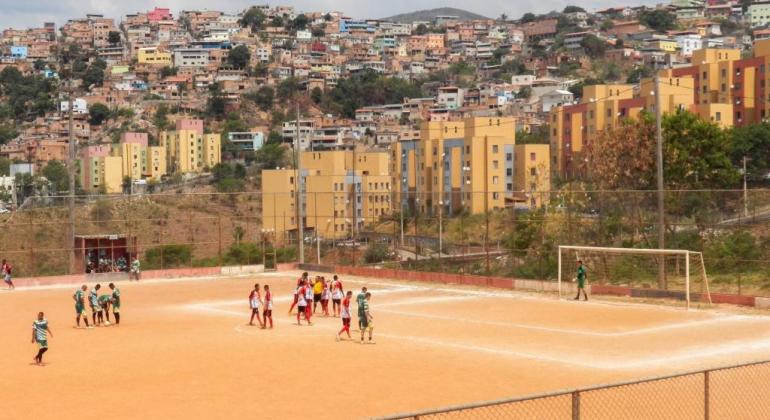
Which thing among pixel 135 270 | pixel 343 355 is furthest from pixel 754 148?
pixel 343 355

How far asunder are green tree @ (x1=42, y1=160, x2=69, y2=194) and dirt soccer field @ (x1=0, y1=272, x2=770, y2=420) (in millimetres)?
134749

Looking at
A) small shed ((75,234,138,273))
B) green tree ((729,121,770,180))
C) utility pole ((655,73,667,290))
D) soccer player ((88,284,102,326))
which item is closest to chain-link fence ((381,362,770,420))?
utility pole ((655,73,667,290))

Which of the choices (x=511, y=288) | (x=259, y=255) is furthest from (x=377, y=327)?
(x=259, y=255)

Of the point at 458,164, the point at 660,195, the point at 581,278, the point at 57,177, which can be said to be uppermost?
the point at 57,177

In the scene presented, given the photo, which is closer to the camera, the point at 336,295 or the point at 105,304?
the point at 105,304

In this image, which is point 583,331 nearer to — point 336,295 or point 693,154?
point 336,295

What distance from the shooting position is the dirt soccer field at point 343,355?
2147 cm

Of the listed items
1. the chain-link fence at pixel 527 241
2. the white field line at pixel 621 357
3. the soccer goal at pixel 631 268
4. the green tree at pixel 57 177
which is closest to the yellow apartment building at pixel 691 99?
the chain-link fence at pixel 527 241

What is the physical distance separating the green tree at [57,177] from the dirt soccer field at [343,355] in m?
135

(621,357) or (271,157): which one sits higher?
(271,157)

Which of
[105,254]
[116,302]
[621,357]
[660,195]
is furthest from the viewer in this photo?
[105,254]

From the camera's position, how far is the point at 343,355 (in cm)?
2783

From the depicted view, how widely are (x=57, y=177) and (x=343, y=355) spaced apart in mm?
164202

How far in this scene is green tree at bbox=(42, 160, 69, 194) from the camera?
Answer: 566ft
